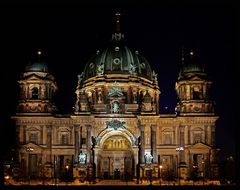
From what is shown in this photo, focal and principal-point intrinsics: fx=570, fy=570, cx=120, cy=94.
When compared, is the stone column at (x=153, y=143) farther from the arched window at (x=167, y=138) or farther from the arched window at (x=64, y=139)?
the arched window at (x=64, y=139)

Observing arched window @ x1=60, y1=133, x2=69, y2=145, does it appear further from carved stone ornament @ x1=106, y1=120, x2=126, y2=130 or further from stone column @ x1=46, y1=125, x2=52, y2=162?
carved stone ornament @ x1=106, y1=120, x2=126, y2=130

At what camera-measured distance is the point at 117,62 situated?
91.9 m

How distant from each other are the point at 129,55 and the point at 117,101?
451 inches

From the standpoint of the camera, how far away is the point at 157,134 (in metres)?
82.4

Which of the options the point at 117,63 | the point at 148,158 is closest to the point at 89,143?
the point at 148,158

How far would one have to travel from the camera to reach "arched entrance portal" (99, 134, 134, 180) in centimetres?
8356

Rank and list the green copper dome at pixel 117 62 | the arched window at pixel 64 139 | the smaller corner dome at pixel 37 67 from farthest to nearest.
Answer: the green copper dome at pixel 117 62, the smaller corner dome at pixel 37 67, the arched window at pixel 64 139

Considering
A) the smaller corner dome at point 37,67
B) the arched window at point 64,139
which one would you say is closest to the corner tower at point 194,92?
the arched window at point 64,139

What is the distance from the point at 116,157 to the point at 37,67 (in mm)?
17967

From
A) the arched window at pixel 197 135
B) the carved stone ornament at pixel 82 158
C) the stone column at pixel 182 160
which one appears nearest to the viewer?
the carved stone ornament at pixel 82 158

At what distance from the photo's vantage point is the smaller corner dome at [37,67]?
85.5 m

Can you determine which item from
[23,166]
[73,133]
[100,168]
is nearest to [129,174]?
[100,168]

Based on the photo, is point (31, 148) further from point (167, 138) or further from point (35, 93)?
point (167, 138)

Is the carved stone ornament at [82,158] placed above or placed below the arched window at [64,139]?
below
